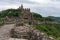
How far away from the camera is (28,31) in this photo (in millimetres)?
14617

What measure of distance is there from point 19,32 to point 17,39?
76 centimetres

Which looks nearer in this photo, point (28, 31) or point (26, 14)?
point (28, 31)

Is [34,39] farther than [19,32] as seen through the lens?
No

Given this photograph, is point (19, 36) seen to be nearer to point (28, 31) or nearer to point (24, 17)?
point (28, 31)

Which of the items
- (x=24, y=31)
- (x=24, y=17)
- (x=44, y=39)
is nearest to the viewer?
(x=44, y=39)

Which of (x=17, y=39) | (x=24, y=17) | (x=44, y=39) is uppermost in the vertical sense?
(x=44, y=39)

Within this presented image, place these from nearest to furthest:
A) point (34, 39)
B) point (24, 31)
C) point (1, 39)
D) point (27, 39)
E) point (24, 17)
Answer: point (34, 39) < point (27, 39) < point (24, 31) < point (1, 39) < point (24, 17)

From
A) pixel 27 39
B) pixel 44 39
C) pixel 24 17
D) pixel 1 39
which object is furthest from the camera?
pixel 24 17

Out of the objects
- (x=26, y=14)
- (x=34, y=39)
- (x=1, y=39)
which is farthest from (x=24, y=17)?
(x=34, y=39)

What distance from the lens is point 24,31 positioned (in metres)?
14.2

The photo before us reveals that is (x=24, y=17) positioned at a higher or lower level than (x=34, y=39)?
lower

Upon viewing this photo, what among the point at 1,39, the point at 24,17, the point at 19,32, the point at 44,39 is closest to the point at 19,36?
the point at 19,32

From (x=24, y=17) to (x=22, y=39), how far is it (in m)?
25.7

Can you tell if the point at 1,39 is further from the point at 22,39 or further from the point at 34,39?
the point at 34,39
